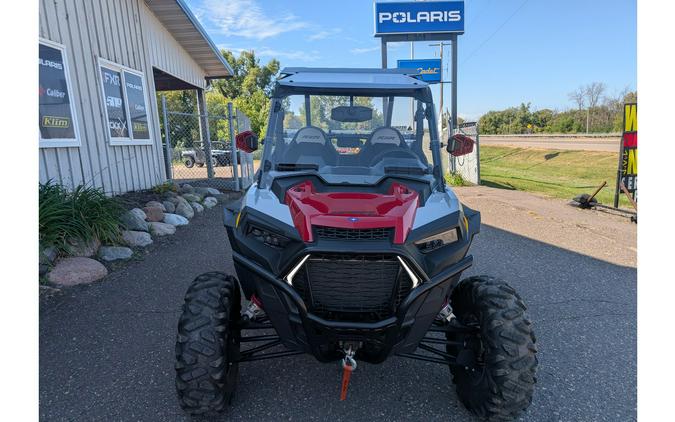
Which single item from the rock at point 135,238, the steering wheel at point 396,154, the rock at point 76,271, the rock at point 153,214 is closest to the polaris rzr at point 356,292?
the steering wheel at point 396,154

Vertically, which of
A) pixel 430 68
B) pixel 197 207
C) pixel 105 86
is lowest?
pixel 197 207

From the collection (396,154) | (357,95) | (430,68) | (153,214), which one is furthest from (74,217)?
(430,68)

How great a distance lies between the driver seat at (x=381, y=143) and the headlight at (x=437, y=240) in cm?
96

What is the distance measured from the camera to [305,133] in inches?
124

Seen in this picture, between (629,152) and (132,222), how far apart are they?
9988 mm

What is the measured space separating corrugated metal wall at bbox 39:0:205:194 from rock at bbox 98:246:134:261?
1.74m

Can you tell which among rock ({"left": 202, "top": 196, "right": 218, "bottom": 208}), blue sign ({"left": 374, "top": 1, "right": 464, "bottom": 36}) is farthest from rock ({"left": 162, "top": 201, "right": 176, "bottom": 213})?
blue sign ({"left": 374, "top": 1, "right": 464, "bottom": 36})

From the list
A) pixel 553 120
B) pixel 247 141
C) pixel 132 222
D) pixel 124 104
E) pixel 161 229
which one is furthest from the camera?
pixel 553 120

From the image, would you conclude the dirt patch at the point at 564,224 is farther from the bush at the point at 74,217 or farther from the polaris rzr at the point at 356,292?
the bush at the point at 74,217

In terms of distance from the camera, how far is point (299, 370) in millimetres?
3021

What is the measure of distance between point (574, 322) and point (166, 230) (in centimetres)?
586

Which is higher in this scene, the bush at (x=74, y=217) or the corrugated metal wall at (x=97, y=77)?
the corrugated metal wall at (x=97, y=77)

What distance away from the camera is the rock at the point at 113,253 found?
16.6ft

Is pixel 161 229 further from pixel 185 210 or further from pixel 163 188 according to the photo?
pixel 163 188
